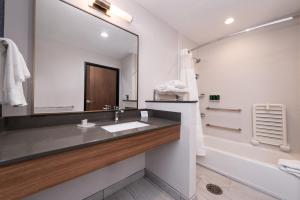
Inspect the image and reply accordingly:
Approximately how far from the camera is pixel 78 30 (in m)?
1.22

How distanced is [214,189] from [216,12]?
89.9 inches

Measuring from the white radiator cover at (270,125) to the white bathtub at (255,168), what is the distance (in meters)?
0.14

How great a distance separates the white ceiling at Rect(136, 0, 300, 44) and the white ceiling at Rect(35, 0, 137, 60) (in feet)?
1.93

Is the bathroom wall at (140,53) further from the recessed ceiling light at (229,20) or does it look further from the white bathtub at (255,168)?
the white bathtub at (255,168)

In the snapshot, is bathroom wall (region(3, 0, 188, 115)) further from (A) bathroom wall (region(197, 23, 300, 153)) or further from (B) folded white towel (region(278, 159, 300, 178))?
(B) folded white towel (region(278, 159, 300, 178))

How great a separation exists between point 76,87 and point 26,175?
2.74 feet

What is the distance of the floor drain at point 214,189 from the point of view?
143 cm

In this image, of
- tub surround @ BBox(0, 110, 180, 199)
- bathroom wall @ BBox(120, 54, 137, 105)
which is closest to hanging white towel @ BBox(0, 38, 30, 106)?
tub surround @ BBox(0, 110, 180, 199)

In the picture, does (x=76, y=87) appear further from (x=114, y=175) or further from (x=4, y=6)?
(x=114, y=175)

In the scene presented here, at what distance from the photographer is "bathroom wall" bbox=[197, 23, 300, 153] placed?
1793 millimetres

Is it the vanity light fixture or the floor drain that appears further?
the floor drain

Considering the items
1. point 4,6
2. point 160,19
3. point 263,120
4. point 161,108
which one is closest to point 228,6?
point 160,19

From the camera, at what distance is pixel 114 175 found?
1.41 meters

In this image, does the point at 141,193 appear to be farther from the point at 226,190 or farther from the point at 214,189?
the point at 226,190
